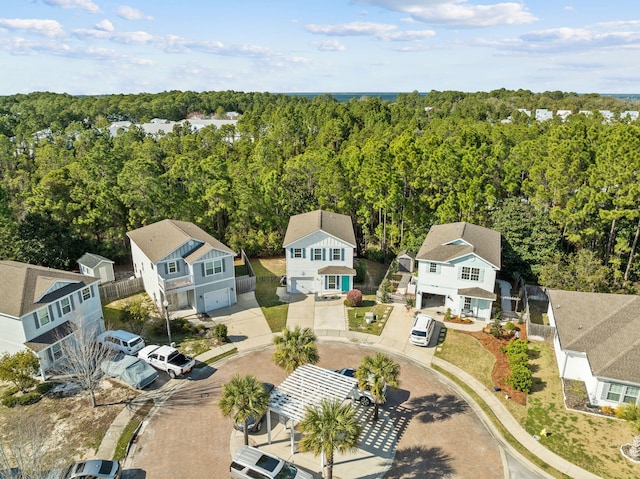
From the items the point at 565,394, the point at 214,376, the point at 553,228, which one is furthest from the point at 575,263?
the point at 214,376

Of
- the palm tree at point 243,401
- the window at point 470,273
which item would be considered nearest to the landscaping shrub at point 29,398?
the palm tree at point 243,401

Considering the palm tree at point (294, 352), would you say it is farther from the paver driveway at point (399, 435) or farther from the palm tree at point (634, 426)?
the palm tree at point (634, 426)

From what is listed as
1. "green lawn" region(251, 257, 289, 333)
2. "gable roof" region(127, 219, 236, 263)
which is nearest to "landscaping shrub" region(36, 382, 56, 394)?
"gable roof" region(127, 219, 236, 263)

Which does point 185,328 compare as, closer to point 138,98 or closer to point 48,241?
point 48,241

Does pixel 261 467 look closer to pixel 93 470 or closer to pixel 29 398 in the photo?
pixel 93 470

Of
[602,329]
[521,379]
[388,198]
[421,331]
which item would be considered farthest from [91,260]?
[602,329]

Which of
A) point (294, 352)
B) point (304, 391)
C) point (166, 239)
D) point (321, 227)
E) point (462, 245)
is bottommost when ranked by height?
point (304, 391)
